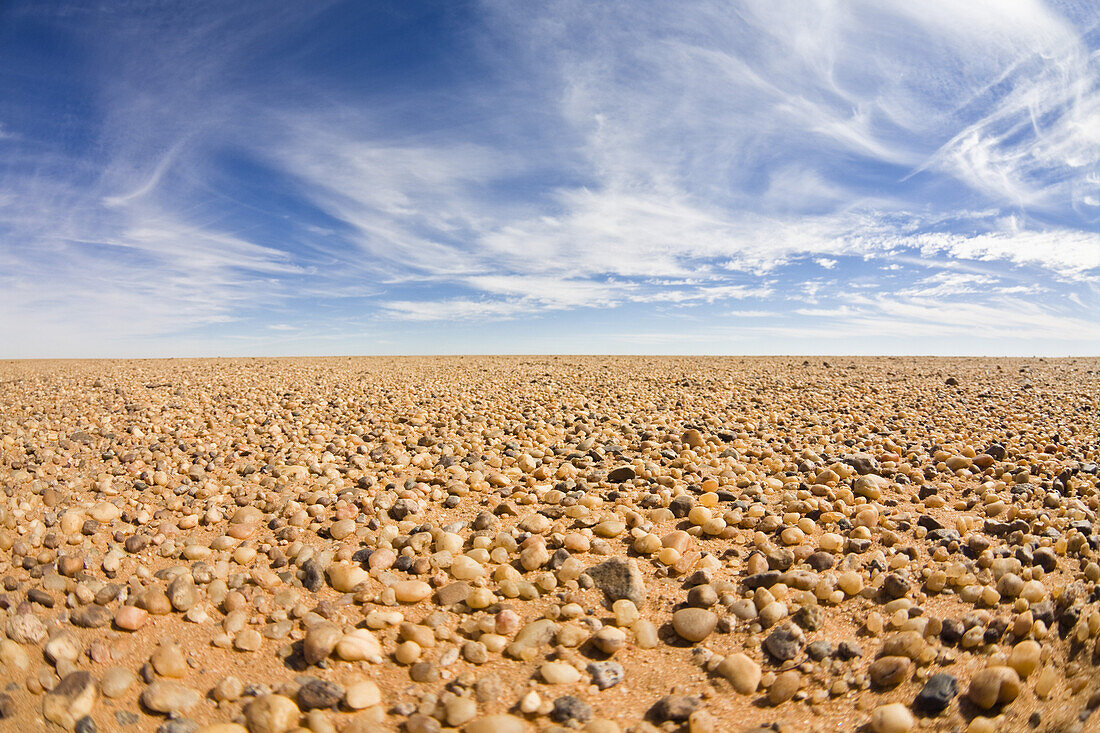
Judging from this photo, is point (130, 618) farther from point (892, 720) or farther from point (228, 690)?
point (892, 720)

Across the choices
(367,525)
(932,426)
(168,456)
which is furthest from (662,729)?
(932,426)

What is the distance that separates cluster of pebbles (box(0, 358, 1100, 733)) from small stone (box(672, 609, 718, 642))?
1 centimetres

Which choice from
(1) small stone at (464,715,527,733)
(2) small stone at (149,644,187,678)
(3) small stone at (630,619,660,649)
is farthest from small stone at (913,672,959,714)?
(2) small stone at (149,644,187,678)

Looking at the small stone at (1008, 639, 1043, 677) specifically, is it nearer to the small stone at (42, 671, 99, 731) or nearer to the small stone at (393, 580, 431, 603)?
the small stone at (393, 580, 431, 603)

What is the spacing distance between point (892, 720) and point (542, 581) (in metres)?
1.57

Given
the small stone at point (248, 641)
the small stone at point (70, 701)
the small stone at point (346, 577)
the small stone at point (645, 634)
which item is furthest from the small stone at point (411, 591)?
the small stone at point (70, 701)

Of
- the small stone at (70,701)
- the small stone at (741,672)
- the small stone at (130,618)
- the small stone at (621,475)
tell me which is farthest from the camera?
the small stone at (621,475)

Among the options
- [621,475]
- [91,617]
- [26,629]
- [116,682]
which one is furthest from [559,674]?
[621,475]

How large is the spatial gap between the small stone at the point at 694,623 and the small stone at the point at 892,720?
0.67m

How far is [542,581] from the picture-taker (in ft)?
9.60

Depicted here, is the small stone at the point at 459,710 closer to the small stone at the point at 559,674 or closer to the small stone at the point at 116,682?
the small stone at the point at 559,674

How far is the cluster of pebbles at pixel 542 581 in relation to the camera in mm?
2092

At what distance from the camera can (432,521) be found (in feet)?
12.6

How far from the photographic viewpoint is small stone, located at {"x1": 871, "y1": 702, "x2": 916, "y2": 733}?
1.92m
